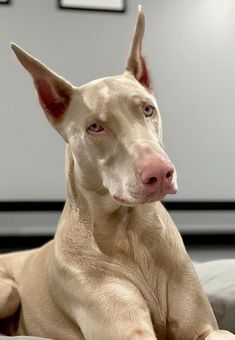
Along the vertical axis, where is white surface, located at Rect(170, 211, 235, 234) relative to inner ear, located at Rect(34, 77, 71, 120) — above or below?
below

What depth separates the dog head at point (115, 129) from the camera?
1.12 meters

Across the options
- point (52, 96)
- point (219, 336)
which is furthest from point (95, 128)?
point (219, 336)

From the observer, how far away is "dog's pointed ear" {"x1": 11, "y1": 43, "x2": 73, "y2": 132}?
1.35 m

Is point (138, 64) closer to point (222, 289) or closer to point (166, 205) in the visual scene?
point (222, 289)

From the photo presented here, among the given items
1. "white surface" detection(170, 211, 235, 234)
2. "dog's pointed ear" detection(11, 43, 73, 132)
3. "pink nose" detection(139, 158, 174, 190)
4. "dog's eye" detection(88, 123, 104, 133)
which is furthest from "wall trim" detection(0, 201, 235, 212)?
"pink nose" detection(139, 158, 174, 190)

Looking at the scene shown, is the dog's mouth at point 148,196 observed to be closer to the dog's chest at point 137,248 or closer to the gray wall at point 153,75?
the dog's chest at point 137,248

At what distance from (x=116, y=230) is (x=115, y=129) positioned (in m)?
0.27

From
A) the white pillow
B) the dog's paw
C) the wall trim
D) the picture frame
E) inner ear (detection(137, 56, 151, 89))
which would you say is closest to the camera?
the dog's paw

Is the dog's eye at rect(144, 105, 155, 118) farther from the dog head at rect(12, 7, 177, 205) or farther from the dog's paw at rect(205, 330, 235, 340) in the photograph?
the dog's paw at rect(205, 330, 235, 340)

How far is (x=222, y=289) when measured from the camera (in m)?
1.64

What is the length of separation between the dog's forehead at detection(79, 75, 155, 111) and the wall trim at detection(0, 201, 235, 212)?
146 centimetres

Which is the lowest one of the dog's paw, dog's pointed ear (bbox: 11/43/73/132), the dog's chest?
the dog's paw

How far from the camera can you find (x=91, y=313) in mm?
1273

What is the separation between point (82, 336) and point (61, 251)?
0.69 ft
